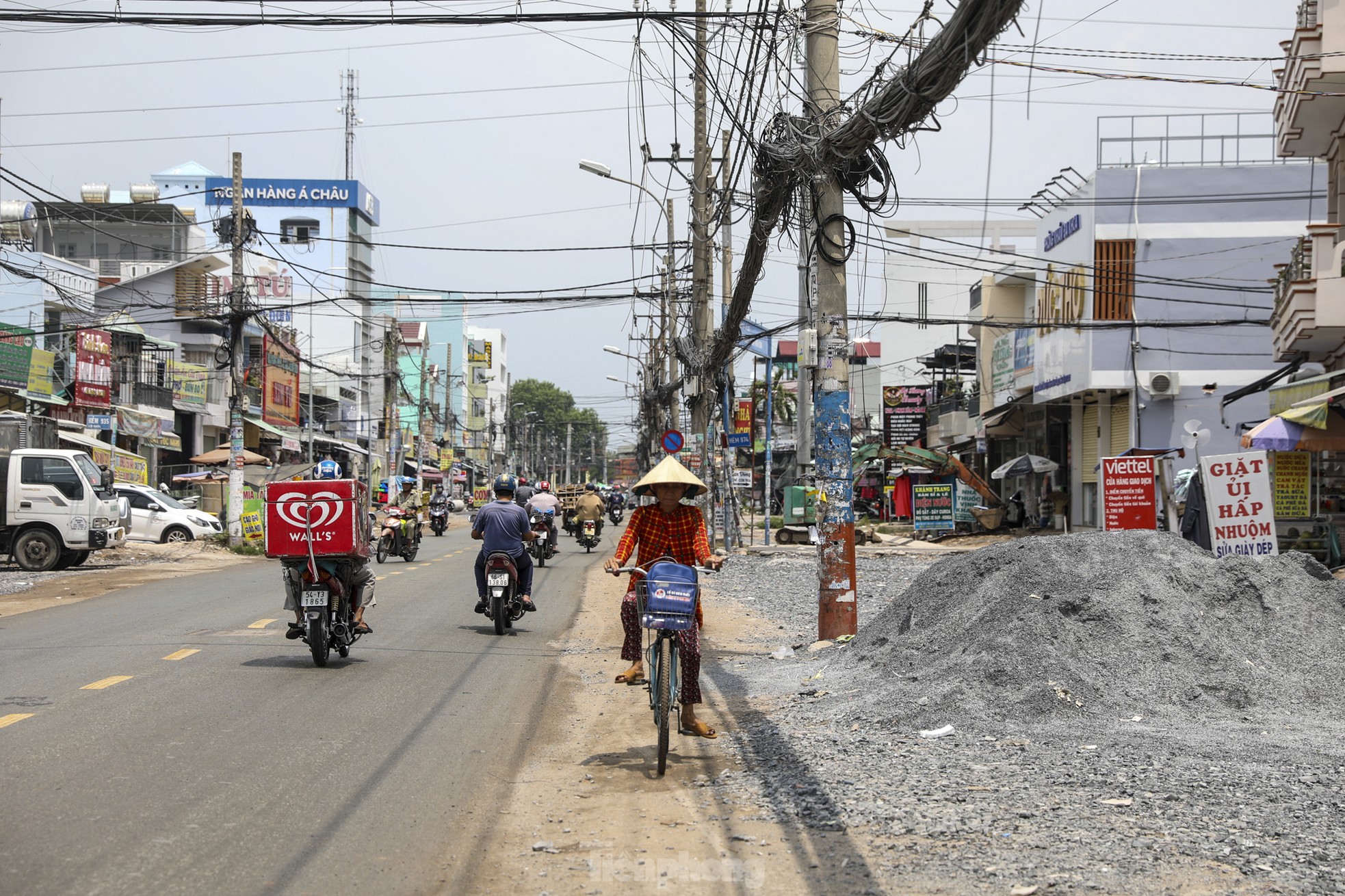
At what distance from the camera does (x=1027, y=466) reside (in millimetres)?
36875

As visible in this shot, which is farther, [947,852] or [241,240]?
[241,240]

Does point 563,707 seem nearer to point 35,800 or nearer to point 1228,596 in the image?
point 35,800

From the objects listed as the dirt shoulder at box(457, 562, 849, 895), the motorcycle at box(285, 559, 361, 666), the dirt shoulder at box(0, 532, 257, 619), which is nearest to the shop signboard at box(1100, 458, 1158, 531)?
the dirt shoulder at box(457, 562, 849, 895)

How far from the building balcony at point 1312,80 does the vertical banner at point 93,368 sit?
105 ft

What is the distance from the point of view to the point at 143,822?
5387 millimetres

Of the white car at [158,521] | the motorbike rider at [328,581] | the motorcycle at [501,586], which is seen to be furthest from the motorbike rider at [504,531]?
the white car at [158,521]

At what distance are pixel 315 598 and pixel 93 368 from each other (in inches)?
1205

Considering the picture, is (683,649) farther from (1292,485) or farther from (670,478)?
(1292,485)

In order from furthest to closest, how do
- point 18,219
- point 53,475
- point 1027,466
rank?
point 18,219, point 1027,466, point 53,475

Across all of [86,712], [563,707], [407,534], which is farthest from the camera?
[407,534]

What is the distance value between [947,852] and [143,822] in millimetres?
3517

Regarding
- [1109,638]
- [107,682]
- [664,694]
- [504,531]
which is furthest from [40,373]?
[1109,638]

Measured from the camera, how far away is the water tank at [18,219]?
150 feet

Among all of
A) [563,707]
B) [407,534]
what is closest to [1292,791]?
[563,707]
